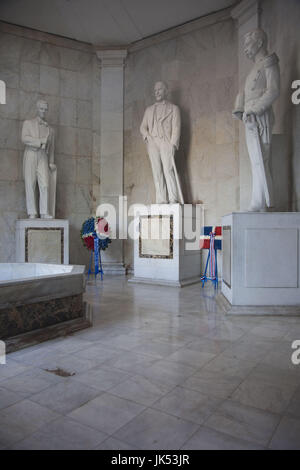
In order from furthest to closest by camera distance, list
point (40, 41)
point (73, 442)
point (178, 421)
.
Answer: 1. point (40, 41)
2. point (178, 421)
3. point (73, 442)

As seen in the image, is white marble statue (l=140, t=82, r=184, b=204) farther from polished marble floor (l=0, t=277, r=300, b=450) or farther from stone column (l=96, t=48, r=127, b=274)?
polished marble floor (l=0, t=277, r=300, b=450)

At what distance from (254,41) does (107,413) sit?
183 inches

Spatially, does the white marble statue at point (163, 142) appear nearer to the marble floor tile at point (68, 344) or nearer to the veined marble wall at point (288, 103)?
the veined marble wall at point (288, 103)

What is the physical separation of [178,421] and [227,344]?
1.46 m

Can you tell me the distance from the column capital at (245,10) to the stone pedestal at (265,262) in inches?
169

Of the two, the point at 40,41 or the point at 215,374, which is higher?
the point at 40,41

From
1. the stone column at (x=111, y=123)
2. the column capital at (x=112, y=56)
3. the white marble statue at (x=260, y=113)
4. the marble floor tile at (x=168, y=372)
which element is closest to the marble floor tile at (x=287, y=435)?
the marble floor tile at (x=168, y=372)

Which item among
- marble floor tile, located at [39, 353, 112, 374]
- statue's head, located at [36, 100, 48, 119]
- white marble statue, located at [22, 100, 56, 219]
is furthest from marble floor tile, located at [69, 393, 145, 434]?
statue's head, located at [36, 100, 48, 119]

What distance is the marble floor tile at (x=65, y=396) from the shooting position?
2.13 m

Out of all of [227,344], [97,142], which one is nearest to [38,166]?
[97,142]

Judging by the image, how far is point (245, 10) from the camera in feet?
22.3

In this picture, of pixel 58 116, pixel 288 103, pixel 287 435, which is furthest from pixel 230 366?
pixel 58 116
